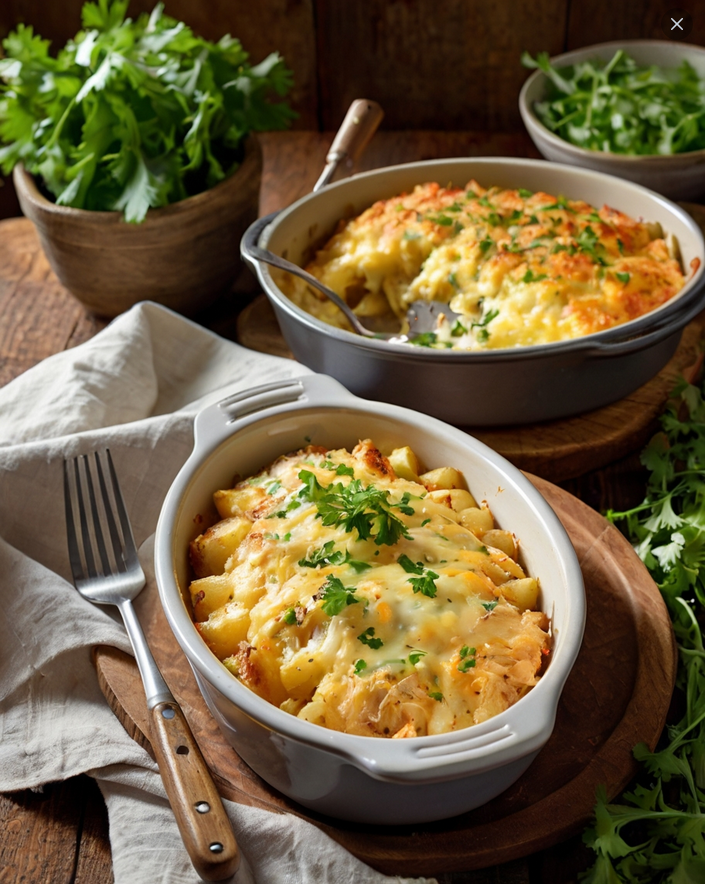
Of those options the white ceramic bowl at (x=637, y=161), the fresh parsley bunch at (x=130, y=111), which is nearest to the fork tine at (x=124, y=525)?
the fresh parsley bunch at (x=130, y=111)

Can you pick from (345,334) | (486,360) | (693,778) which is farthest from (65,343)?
(693,778)

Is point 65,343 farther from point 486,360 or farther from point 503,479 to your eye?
point 503,479

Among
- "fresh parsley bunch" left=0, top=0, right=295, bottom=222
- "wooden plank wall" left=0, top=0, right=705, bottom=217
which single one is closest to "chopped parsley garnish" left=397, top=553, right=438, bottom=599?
"fresh parsley bunch" left=0, top=0, right=295, bottom=222

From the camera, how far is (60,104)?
114 inches

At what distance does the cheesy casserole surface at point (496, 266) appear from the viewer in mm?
2547

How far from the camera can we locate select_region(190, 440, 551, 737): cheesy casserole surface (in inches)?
60.5

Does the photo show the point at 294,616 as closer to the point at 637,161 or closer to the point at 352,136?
the point at 352,136

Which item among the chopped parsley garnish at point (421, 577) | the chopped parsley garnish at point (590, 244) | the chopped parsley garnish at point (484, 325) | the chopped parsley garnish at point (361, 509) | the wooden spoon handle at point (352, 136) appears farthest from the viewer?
the wooden spoon handle at point (352, 136)

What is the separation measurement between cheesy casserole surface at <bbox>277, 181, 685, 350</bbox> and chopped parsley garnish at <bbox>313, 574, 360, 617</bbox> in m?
1.08

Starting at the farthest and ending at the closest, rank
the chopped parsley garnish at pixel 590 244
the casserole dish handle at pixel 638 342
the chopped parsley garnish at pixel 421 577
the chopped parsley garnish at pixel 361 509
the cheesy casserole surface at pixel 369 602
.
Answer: the chopped parsley garnish at pixel 590 244 → the casserole dish handle at pixel 638 342 → the chopped parsley garnish at pixel 361 509 → the chopped parsley garnish at pixel 421 577 → the cheesy casserole surface at pixel 369 602

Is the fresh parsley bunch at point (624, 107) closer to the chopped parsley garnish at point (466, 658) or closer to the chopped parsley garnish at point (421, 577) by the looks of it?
the chopped parsley garnish at point (421, 577)

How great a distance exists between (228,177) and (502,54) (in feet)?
5.98

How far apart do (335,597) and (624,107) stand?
2.50 m

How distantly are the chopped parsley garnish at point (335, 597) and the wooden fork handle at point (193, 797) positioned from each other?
330mm
